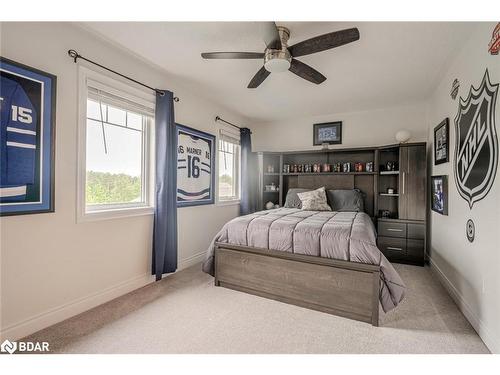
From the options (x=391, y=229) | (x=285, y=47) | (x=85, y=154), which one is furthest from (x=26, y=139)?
(x=391, y=229)

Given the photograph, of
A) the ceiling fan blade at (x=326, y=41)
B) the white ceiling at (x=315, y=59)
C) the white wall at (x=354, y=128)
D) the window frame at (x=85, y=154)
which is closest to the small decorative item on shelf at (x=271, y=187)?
the white wall at (x=354, y=128)

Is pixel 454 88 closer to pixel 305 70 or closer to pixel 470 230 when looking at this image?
pixel 470 230

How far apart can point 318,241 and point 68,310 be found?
221 centimetres

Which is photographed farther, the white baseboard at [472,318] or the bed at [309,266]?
the bed at [309,266]

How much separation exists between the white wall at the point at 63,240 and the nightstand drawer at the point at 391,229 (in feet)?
10.8

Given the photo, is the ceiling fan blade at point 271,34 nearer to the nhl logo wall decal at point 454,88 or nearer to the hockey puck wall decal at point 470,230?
the nhl logo wall decal at point 454,88

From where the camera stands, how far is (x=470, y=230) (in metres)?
1.94

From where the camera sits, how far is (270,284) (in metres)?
2.32

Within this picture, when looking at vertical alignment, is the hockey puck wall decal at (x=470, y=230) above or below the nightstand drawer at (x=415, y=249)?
above

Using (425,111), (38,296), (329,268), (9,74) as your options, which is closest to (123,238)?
(38,296)

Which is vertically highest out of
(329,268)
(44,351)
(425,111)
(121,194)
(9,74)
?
(425,111)

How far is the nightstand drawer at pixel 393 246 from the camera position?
11.3ft

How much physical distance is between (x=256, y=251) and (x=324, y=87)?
92.6 inches
